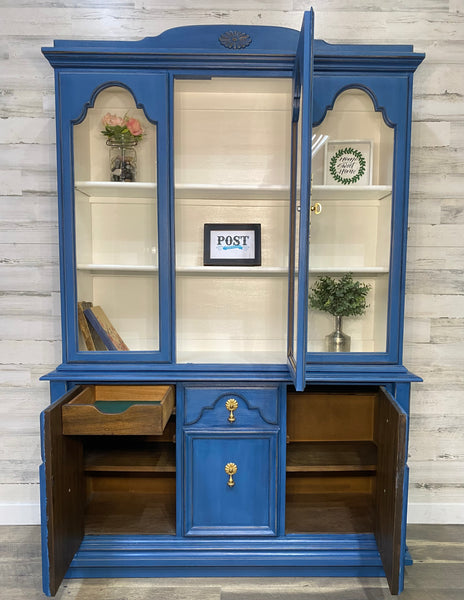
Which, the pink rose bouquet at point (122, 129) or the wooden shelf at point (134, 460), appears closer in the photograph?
the pink rose bouquet at point (122, 129)

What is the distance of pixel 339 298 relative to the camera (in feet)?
5.83

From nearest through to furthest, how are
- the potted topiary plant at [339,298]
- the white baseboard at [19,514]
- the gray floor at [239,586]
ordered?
the gray floor at [239,586] → the potted topiary plant at [339,298] → the white baseboard at [19,514]

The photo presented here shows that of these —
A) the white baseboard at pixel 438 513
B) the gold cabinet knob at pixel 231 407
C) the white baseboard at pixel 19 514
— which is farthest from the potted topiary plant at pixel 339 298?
the white baseboard at pixel 19 514

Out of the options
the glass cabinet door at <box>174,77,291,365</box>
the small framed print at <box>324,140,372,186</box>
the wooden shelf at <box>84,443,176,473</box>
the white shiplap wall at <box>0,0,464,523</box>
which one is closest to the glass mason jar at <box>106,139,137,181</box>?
the glass cabinet door at <box>174,77,291,365</box>

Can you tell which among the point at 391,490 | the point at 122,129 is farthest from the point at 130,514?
the point at 122,129

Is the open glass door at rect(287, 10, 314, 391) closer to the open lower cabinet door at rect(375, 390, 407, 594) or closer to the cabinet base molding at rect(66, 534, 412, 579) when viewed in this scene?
the open lower cabinet door at rect(375, 390, 407, 594)

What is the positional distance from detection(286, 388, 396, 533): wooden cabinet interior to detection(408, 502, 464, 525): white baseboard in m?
0.30

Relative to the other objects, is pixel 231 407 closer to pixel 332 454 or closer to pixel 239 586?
pixel 332 454

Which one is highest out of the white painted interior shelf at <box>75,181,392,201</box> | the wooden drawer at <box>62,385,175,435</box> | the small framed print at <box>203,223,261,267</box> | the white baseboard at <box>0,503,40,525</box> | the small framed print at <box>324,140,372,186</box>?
the small framed print at <box>324,140,372,186</box>

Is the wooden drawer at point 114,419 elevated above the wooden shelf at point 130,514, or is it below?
above

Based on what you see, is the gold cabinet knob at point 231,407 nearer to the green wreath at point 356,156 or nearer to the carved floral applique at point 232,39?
the green wreath at point 356,156

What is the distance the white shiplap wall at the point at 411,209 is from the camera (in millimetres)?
1971

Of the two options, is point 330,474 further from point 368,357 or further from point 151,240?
point 151,240

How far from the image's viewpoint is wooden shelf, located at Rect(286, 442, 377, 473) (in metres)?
1.78
